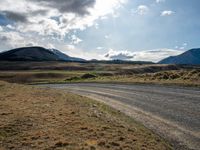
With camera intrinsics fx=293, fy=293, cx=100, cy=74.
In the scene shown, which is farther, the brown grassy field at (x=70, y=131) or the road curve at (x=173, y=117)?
the road curve at (x=173, y=117)

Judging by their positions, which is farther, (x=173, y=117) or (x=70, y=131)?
(x=173, y=117)

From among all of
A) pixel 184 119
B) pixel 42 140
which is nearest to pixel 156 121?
pixel 184 119

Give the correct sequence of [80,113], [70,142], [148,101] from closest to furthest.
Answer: [70,142] < [80,113] < [148,101]

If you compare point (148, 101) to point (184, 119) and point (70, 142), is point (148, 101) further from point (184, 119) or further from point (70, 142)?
point (70, 142)

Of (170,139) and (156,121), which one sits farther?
(156,121)

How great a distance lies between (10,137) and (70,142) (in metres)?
2.56

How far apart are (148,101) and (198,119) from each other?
813cm

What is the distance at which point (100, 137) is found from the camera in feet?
40.4

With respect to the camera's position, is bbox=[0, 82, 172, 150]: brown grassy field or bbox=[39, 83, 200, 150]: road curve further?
bbox=[39, 83, 200, 150]: road curve

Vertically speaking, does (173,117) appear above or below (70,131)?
below

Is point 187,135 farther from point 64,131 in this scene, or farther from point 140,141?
point 64,131

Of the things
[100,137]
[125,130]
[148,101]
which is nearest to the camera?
[100,137]

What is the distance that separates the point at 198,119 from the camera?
16047 millimetres

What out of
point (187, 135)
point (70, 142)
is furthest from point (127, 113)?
point (70, 142)
